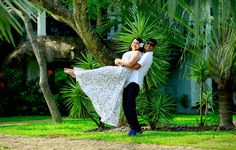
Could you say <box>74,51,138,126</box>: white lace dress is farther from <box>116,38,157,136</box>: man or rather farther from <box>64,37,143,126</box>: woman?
<box>116,38,157,136</box>: man

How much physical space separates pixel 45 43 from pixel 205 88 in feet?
30.5

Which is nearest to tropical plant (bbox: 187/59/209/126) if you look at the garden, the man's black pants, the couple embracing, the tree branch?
the garden

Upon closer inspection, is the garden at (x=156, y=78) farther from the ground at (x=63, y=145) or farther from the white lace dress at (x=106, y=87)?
the white lace dress at (x=106, y=87)

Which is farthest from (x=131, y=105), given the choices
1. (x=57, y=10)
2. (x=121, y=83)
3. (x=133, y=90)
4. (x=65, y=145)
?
(x=57, y=10)

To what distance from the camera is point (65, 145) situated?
26.0 ft

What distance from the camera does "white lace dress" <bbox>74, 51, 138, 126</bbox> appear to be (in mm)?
8906

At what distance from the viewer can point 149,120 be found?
10336 mm

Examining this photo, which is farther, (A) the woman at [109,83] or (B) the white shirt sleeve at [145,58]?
(A) the woman at [109,83]

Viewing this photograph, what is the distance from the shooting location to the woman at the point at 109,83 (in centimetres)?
888

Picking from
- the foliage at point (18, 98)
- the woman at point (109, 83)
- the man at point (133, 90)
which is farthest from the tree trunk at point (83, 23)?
the foliage at point (18, 98)

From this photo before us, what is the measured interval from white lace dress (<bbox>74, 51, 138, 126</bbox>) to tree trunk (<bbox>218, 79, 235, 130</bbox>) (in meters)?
2.11

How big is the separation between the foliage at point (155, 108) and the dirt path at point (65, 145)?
7.12ft

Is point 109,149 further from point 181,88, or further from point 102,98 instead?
point 181,88

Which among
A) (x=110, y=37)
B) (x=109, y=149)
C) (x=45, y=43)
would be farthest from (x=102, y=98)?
(x=110, y=37)
